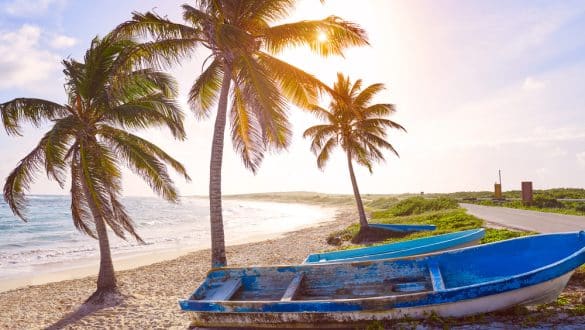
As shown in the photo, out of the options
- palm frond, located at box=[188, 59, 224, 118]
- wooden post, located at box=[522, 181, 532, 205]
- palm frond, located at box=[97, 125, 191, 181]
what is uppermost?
palm frond, located at box=[188, 59, 224, 118]

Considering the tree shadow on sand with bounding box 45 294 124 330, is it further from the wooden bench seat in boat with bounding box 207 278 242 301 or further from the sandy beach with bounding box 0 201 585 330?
the wooden bench seat in boat with bounding box 207 278 242 301

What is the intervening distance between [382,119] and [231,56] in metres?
10.7

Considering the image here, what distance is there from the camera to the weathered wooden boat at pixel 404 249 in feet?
29.1

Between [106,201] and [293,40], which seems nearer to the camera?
[106,201]

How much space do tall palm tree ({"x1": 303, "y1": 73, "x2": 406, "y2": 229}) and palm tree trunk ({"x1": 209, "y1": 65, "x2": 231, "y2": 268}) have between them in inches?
366

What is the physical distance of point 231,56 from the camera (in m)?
10.4

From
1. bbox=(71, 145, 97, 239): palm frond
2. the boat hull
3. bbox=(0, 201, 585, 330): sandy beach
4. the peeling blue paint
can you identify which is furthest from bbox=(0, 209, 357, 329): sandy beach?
the boat hull

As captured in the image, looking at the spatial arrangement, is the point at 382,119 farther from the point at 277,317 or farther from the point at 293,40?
the point at 277,317

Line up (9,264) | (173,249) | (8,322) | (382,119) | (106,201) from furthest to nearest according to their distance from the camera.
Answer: (173,249), (382,119), (9,264), (106,201), (8,322)

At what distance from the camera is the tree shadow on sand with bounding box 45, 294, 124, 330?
8.56m

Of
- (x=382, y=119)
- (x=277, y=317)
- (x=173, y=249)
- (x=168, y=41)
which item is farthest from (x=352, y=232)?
(x=277, y=317)

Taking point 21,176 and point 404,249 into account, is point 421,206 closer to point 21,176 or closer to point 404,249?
point 404,249

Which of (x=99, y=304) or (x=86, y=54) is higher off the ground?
(x=86, y=54)

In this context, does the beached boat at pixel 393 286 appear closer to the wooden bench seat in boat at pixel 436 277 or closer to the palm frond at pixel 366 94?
the wooden bench seat in boat at pixel 436 277
